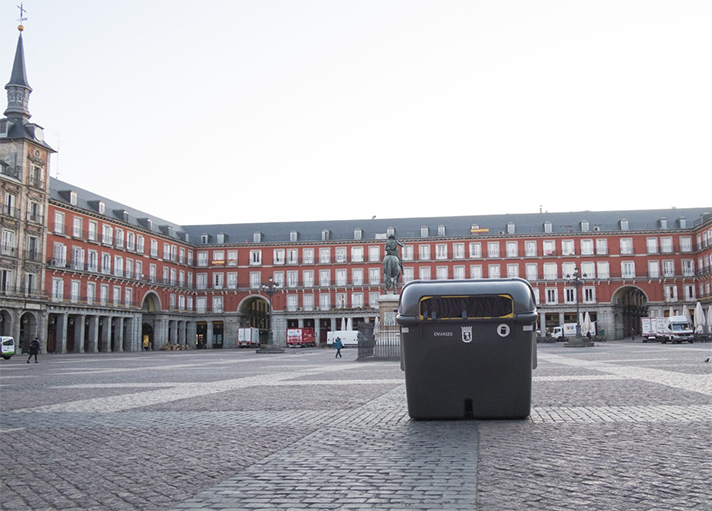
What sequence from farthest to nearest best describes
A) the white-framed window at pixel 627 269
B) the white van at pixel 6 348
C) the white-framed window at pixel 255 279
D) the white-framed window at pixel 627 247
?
1. the white-framed window at pixel 255 279
2. the white-framed window at pixel 627 247
3. the white-framed window at pixel 627 269
4. the white van at pixel 6 348

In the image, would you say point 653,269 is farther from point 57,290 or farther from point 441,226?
point 57,290

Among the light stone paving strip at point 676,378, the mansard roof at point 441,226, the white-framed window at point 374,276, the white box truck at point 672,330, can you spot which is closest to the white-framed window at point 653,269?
the mansard roof at point 441,226

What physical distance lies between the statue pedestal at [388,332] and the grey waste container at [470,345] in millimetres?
20955

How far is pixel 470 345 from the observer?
7789mm

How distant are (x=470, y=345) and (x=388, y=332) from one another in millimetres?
24511

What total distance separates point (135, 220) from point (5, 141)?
20.6m

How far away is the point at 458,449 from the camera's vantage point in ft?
20.5

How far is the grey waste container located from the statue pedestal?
68.7ft

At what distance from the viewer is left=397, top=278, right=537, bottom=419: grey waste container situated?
777 cm

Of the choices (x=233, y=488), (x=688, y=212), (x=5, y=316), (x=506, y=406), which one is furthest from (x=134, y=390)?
(x=688, y=212)

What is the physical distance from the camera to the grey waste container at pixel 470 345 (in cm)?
777

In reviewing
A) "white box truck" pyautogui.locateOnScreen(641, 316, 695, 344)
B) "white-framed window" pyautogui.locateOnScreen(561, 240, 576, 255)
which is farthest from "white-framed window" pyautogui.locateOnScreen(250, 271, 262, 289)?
"white box truck" pyautogui.locateOnScreen(641, 316, 695, 344)

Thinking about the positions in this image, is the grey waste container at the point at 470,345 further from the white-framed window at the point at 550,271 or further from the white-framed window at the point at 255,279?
the white-framed window at the point at 255,279

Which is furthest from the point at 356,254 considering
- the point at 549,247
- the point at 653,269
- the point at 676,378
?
the point at 676,378
